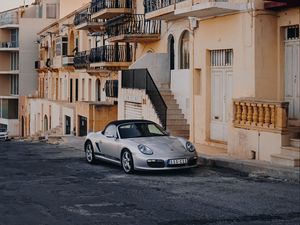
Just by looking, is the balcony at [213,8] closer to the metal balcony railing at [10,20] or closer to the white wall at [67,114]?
the white wall at [67,114]

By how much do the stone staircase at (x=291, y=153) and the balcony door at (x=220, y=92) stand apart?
4147mm

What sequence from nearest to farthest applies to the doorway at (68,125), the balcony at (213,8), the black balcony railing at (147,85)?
the balcony at (213,8) → the black balcony railing at (147,85) → the doorway at (68,125)

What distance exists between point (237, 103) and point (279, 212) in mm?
8847

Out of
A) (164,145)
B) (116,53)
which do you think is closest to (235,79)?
(164,145)

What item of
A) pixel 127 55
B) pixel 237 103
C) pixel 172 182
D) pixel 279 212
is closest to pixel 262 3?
pixel 237 103

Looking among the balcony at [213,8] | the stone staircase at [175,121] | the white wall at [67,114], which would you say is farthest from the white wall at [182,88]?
the white wall at [67,114]

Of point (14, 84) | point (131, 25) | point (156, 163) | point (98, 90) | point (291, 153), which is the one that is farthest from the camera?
point (14, 84)

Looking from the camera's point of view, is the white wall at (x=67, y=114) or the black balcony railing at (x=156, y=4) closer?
the black balcony railing at (x=156, y=4)

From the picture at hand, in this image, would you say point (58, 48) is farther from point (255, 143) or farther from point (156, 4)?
point (255, 143)

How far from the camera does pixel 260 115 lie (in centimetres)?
1900

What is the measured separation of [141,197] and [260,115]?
659 centimetres

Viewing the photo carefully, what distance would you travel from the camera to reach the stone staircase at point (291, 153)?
670 inches

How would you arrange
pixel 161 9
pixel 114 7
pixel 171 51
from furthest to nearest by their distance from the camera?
1. pixel 114 7
2. pixel 171 51
3. pixel 161 9

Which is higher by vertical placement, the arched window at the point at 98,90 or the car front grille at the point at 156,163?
the arched window at the point at 98,90
